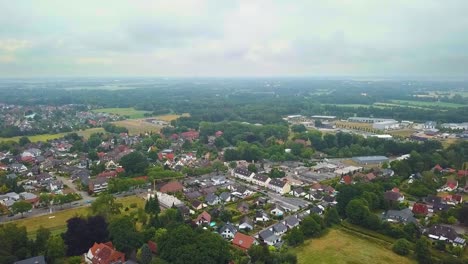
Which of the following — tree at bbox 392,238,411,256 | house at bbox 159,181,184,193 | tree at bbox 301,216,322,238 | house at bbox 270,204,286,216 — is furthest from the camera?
house at bbox 159,181,184,193

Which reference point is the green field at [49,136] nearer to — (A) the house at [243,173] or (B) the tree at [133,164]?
(B) the tree at [133,164]

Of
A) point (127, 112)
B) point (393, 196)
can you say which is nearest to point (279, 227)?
point (393, 196)

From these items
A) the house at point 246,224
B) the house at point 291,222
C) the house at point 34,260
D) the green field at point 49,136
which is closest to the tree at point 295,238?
the house at point 291,222

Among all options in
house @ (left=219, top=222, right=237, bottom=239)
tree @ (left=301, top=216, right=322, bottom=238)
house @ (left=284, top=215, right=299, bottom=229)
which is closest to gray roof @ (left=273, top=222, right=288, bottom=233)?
house @ (left=284, top=215, right=299, bottom=229)

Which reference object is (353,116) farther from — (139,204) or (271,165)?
(139,204)

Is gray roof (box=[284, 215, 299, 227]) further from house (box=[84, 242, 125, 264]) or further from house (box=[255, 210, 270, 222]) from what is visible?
house (box=[84, 242, 125, 264])

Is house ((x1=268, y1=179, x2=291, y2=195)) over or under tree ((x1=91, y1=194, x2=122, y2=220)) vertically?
under
